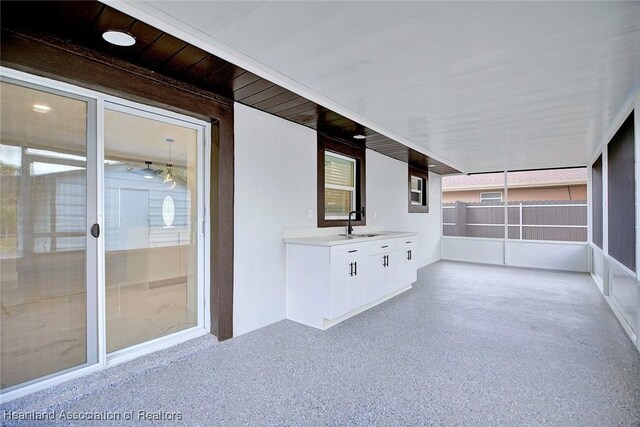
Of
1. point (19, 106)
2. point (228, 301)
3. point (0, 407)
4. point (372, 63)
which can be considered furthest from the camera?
point (228, 301)

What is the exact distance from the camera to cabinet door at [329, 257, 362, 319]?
10.4 feet

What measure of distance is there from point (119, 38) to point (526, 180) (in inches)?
417

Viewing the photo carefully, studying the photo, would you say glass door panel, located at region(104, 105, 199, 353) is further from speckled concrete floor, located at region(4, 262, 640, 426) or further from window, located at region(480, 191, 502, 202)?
window, located at region(480, 191, 502, 202)

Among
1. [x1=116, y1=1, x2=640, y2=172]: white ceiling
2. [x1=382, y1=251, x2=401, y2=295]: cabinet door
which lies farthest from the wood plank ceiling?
[x1=382, y1=251, x2=401, y2=295]: cabinet door

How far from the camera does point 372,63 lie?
2.24 metres

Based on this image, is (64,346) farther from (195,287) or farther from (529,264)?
(529,264)

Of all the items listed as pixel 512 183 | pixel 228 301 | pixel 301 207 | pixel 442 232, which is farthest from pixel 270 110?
pixel 512 183

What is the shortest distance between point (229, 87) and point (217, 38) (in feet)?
2.31

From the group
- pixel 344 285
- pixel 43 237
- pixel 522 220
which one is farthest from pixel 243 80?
pixel 522 220

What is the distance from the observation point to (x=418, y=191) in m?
7.01

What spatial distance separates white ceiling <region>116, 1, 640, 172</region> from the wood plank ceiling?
132 millimetres

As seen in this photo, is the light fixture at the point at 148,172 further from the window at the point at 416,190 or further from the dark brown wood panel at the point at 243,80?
the window at the point at 416,190

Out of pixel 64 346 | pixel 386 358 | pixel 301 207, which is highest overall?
pixel 301 207

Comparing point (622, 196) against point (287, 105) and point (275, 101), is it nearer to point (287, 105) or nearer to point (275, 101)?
point (287, 105)
